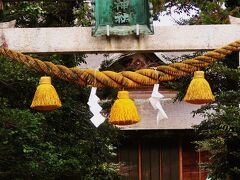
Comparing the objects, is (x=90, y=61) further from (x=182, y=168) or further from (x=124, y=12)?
(x=124, y=12)

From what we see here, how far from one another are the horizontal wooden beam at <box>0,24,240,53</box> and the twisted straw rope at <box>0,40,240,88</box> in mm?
207

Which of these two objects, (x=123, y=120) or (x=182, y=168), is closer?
(x=123, y=120)

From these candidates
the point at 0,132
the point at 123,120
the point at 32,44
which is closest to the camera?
the point at 123,120

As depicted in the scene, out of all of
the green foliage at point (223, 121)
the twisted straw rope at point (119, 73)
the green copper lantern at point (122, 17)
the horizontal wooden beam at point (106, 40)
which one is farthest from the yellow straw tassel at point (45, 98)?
the green foliage at point (223, 121)

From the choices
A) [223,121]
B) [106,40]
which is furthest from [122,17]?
[223,121]

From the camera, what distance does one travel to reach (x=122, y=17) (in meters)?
4.51

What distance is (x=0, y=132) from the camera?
654 centimetres

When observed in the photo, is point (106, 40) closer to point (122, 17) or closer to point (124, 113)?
point (122, 17)

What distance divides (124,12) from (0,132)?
8.44 ft

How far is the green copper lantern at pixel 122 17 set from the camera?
442cm

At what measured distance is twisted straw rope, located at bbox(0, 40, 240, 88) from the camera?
4129mm

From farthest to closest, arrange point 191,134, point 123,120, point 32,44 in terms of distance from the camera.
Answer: point 191,134 < point 32,44 < point 123,120

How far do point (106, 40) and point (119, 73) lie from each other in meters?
0.36

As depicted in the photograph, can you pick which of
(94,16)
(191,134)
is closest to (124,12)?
(94,16)
